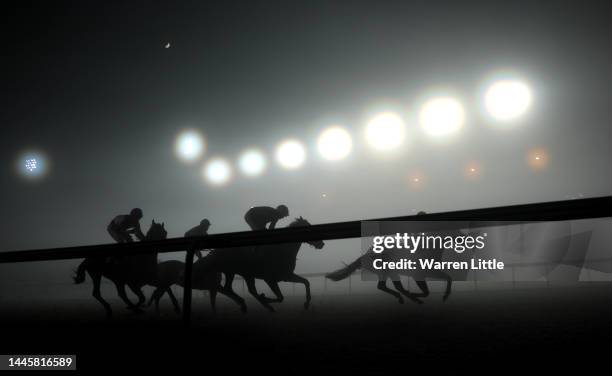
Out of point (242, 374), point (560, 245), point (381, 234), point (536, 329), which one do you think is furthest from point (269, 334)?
point (560, 245)

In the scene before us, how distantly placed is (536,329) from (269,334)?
199 cm

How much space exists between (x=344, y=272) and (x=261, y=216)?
6.96ft

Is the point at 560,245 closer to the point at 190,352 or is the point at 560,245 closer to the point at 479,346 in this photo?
the point at 479,346

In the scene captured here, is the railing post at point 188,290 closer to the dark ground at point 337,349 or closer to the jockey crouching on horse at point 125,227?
the dark ground at point 337,349

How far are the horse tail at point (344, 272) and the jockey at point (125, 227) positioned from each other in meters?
3.83

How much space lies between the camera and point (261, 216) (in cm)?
744

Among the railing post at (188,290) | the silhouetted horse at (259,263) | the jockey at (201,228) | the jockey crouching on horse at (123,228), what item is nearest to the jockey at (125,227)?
the jockey crouching on horse at (123,228)

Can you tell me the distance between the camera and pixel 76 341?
2.56 metres

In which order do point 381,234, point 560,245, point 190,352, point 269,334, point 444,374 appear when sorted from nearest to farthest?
point 444,374 → point 381,234 → point 190,352 → point 269,334 → point 560,245

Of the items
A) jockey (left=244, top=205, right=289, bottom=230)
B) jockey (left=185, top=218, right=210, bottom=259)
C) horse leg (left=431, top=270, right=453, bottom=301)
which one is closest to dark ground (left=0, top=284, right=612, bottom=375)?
jockey (left=244, top=205, right=289, bottom=230)

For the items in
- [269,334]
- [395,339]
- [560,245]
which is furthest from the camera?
[560,245]

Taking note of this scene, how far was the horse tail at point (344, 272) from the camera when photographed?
8016 millimetres

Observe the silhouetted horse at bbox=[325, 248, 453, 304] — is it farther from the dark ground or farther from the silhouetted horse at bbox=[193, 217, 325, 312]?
the dark ground

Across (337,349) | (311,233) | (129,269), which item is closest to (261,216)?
(129,269)
